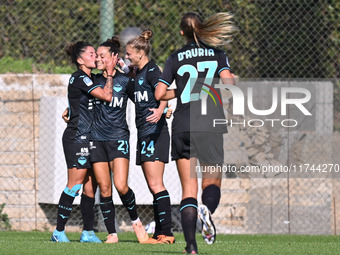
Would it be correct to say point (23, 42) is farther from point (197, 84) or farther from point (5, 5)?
point (197, 84)

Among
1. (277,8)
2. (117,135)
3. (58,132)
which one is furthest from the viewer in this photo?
(277,8)

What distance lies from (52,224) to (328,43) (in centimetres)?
445

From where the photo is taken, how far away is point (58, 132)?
10086 millimetres

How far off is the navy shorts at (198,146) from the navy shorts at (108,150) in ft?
4.41

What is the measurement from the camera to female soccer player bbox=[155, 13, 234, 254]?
19.4 feet

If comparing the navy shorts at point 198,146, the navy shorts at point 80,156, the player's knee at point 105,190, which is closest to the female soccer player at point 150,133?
the player's knee at point 105,190

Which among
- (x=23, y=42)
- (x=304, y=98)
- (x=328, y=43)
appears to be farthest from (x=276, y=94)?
(x=23, y=42)

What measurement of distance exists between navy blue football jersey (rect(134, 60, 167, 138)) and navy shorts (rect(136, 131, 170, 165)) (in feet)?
0.17

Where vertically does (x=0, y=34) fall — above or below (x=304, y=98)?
above

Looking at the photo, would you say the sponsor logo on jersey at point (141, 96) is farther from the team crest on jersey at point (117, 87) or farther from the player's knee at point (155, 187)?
the player's knee at point (155, 187)

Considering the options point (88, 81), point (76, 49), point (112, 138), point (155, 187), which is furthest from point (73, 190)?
point (76, 49)

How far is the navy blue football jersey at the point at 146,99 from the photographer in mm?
7188

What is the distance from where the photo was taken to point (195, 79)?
19.8 ft

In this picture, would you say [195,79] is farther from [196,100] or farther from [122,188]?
[122,188]
